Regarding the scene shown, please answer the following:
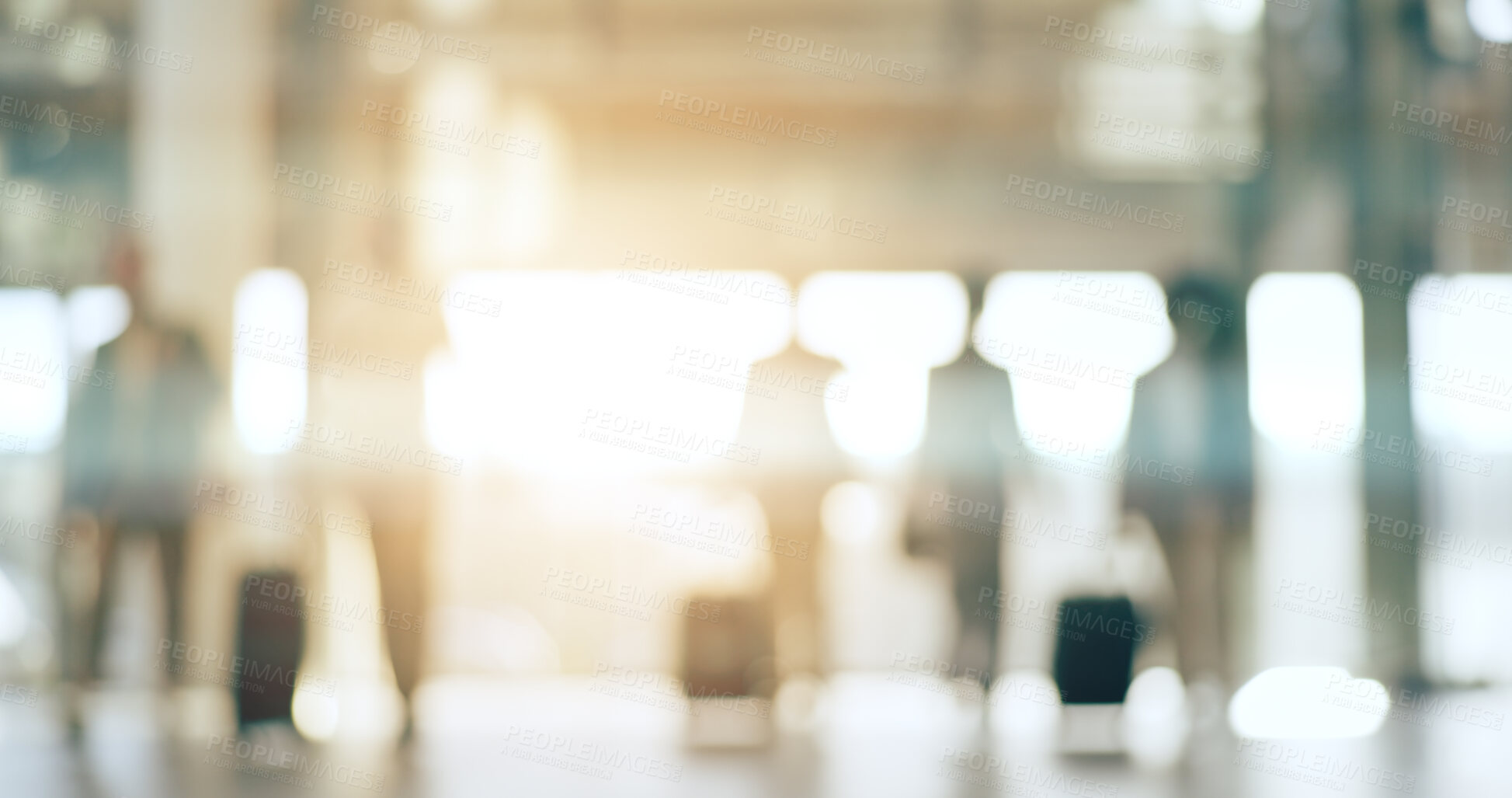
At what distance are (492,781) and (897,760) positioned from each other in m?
1.14

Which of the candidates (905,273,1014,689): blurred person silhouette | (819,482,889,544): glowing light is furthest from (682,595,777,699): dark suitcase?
(819,482,889,544): glowing light

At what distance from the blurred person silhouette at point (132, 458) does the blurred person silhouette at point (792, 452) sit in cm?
239

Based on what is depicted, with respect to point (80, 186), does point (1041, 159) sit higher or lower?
higher

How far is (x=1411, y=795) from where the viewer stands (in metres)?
2.61

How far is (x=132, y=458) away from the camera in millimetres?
4820

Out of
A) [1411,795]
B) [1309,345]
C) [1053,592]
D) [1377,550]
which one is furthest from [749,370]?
→ [1411,795]

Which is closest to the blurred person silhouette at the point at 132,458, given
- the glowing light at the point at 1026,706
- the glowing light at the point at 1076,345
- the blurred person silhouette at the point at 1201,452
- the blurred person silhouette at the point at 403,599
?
the blurred person silhouette at the point at 403,599

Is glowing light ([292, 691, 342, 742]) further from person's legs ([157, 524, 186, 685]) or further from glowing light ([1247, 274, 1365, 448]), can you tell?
glowing light ([1247, 274, 1365, 448])

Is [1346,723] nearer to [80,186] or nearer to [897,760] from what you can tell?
[897,760]

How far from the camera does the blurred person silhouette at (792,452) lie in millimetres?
5426

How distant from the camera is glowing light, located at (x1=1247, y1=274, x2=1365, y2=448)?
4805 mm

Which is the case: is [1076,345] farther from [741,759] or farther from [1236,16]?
[741,759]

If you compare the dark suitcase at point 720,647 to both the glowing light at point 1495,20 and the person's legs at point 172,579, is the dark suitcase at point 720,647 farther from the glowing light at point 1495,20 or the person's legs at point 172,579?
the glowing light at point 1495,20

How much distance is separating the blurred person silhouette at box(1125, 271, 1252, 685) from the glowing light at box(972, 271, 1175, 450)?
0.12 metres
